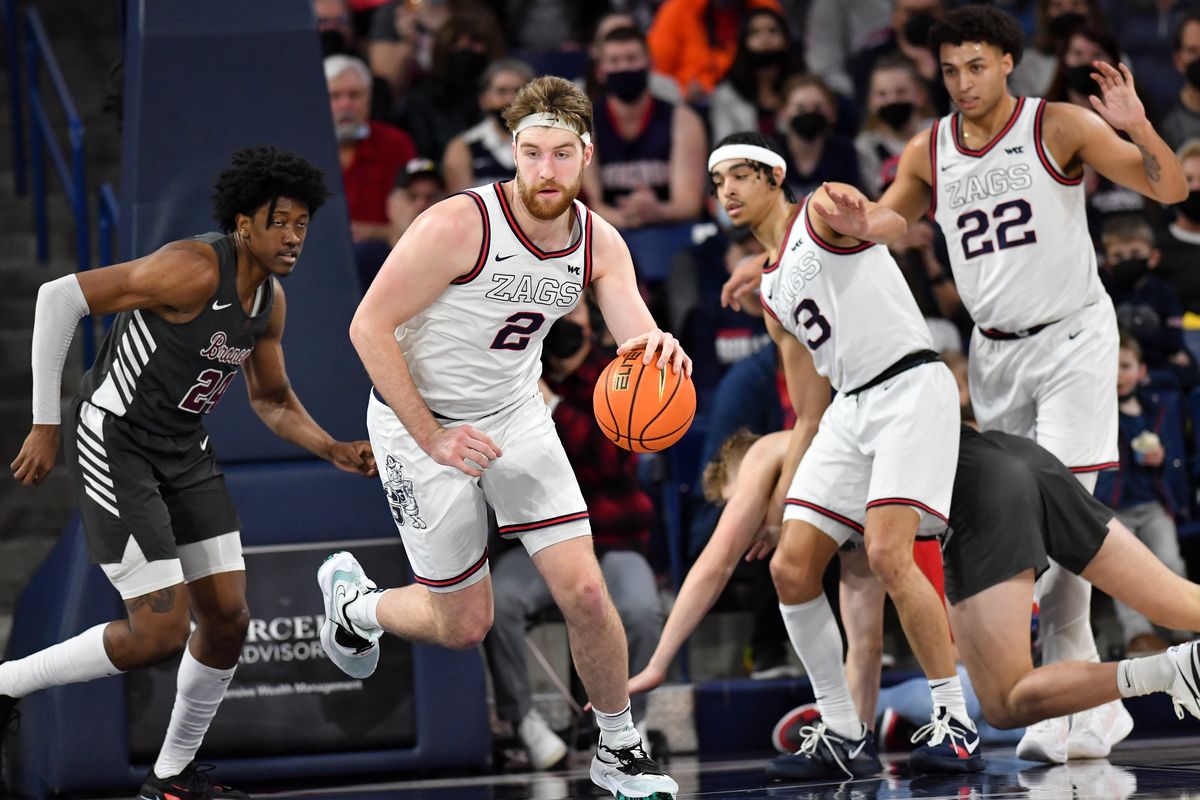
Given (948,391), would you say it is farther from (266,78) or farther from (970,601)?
(266,78)

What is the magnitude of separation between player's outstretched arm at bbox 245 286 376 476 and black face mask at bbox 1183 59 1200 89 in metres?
6.14

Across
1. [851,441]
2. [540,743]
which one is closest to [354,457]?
[540,743]

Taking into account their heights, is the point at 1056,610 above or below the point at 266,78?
below

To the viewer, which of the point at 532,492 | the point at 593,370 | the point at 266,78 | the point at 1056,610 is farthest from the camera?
the point at 593,370

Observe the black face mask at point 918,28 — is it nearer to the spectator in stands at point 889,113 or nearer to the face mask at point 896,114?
the spectator in stands at point 889,113

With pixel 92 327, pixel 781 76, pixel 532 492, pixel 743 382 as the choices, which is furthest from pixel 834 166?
pixel 532 492

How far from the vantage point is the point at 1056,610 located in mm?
5641

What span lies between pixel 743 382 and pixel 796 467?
1434 mm

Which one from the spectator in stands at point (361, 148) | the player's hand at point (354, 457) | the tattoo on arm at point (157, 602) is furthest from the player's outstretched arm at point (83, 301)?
the spectator in stands at point (361, 148)

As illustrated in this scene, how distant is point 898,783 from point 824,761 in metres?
0.45

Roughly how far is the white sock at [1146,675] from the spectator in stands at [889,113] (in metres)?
→ 4.80

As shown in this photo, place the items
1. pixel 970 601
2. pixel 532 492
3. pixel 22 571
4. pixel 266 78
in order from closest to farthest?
pixel 532 492 < pixel 970 601 < pixel 266 78 < pixel 22 571

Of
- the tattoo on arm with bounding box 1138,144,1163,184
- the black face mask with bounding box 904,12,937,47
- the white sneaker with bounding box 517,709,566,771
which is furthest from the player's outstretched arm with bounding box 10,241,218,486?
the black face mask with bounding box 904,12,937,47

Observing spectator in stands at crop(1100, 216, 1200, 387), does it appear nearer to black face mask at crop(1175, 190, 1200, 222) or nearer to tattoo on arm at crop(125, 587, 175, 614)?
black face mask at crop(1175, 190, 1200, 222)
